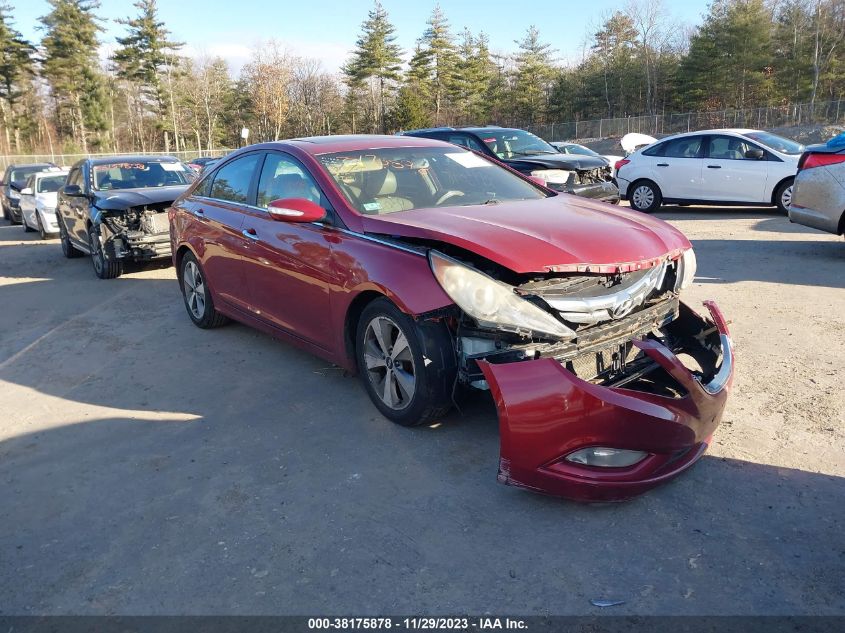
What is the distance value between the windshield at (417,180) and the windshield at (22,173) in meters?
18.0

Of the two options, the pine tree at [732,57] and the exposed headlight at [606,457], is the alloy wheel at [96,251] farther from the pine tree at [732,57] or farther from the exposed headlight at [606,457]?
the pine tree at [732,57]

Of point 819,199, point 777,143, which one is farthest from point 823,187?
point 777,143

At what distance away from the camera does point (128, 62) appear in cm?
5834

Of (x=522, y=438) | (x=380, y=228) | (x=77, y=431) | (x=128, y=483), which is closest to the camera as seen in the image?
(x=522, y=438)

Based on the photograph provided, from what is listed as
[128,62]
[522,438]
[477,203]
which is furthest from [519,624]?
[128,62]

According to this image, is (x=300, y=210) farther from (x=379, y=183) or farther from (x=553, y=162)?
(x=553, y=162)

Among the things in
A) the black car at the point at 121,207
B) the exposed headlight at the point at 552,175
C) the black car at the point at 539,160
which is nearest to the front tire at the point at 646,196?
A: the black car at the point at 539,160

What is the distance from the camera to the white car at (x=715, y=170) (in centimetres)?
1196

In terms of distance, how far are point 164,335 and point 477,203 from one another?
371 cm

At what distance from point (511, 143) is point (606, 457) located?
979 cm

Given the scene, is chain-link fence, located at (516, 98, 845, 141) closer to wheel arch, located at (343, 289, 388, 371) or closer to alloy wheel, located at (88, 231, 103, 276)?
alloy wheel, located at (88, 231, 103, 276)

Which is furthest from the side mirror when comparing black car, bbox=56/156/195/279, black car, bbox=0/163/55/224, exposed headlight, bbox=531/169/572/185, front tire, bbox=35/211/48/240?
black car, bbox=0/163/55/224

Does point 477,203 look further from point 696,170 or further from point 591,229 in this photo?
point 696,170

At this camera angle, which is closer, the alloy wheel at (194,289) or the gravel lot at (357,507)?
the gravel lot at (357,507)
